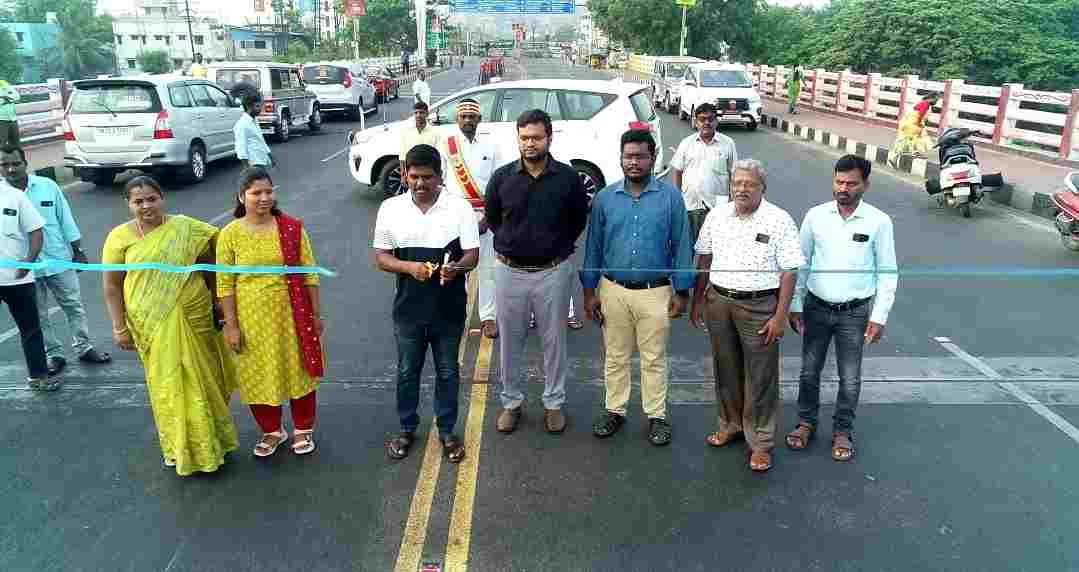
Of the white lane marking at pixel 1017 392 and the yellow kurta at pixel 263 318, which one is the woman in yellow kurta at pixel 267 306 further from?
the white lane marking at pixel 1017 392

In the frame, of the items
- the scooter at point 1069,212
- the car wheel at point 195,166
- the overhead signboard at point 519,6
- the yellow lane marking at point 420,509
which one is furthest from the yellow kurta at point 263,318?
the overhead signboard at point 519,6

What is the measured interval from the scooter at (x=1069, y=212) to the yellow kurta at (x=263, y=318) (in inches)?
324

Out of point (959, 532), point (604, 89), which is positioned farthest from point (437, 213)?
point (604, 89)

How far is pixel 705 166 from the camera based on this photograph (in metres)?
6.06

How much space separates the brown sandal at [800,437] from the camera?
407 cm

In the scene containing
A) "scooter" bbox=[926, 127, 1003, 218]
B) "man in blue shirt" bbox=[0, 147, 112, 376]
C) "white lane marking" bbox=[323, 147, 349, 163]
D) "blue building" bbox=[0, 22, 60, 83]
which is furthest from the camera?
"blue building" bbox=[0, 22, 60, 83]

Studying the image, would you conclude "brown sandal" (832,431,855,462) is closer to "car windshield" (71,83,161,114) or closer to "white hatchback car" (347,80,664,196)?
"white hatchback car" (347,80,664,196)

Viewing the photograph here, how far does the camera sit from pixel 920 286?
7.15m

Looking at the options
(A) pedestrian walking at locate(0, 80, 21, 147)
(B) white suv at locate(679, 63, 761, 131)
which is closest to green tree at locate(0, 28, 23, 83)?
(A) pedestrian walking at locate(0, 80, 21, 147)

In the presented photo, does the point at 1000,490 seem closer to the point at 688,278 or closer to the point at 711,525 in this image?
the point at 711,525

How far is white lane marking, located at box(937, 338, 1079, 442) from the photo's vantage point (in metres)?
4.33

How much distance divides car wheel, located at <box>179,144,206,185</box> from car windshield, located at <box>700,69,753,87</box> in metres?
14.2

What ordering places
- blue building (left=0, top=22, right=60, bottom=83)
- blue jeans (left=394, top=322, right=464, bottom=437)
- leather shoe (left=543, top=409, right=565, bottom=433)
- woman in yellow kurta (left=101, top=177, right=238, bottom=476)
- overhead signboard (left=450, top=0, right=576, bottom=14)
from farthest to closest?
blue building (left=0, top=22, right=60, bottom=83) < overhead signboard (left=450, top=0, right=576, bottom=14) < leather shoe (left=543, top=409, right=565, bottom=433) < blue jeans (left=394, top=322, right=464, bottom=437) < woman in yellow kurta (left=101, top=177, right=238, bottom=476)

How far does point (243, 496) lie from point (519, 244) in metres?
1.82
